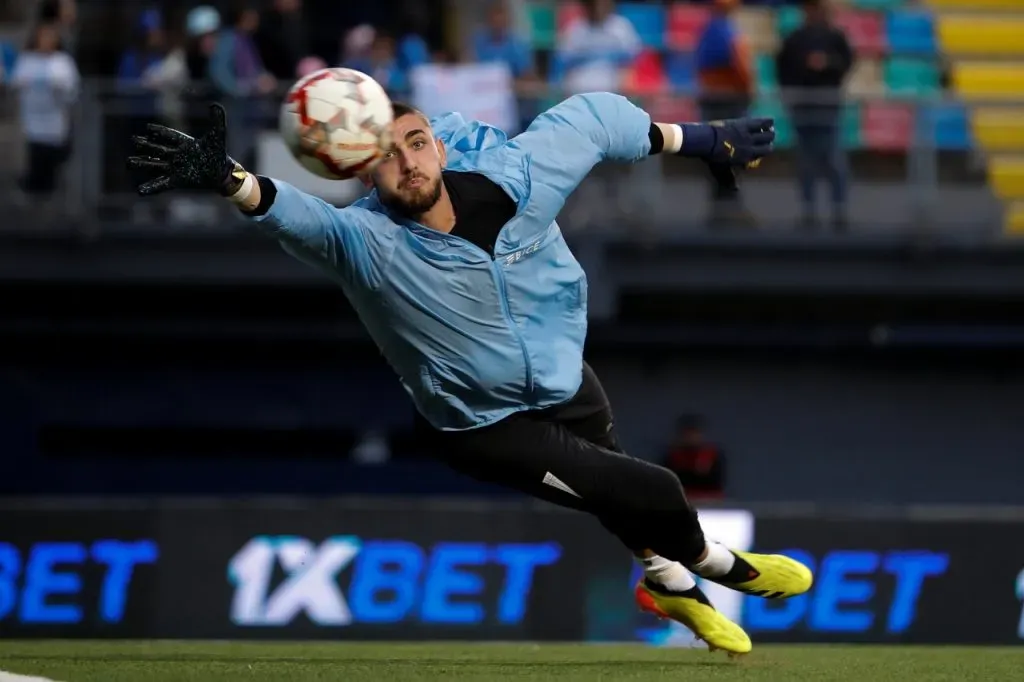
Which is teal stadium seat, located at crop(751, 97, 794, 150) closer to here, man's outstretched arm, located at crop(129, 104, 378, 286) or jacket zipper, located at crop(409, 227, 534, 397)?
jacket zipper, located at crop(409, 227, 534, 397)

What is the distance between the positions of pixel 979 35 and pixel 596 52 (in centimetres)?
523

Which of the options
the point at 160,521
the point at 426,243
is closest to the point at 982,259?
the point at 160,521

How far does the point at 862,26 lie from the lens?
1834 centimetres

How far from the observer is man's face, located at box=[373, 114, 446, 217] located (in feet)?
22.6

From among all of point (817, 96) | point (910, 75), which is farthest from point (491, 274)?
point (910, 75)

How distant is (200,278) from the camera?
16312mm

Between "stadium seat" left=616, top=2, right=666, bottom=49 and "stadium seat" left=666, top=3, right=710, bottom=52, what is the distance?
0.09 metres

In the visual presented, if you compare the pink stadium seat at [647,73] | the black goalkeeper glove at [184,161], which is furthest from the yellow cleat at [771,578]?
the pink stadium seat at [647,73]

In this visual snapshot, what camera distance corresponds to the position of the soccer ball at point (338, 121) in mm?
6594

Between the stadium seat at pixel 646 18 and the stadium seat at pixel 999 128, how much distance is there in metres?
3.68

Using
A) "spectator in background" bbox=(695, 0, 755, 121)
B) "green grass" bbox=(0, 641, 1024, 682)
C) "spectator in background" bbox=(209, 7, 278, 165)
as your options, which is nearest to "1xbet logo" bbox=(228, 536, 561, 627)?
"green grass" bbox=(0, 641, 1024, 682)

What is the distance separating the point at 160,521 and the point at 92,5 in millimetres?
6405

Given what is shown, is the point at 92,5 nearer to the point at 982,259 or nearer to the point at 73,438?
the point at 73,438

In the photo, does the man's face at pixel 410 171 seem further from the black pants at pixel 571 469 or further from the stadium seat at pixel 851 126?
the stadium seat at pixel 851 126
